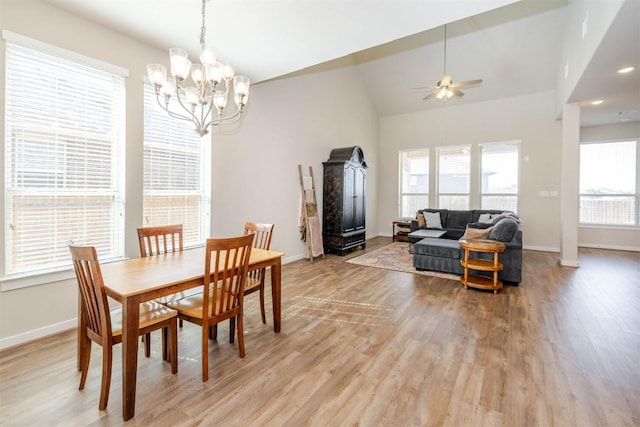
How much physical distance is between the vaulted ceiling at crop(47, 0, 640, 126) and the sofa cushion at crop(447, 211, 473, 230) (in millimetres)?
2915

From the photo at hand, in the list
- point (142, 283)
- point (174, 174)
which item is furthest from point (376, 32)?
point (142, 283)

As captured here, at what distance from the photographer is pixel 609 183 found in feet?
22.5

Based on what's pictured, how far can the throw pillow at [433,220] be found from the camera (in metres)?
7.27

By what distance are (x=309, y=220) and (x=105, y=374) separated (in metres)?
4.16

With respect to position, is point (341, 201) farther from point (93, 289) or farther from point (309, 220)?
point (93, 289)

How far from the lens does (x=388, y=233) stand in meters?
9.02

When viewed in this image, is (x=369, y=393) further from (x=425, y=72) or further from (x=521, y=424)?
(x=425, y=72)

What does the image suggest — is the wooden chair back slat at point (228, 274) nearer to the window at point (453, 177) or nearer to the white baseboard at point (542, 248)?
the window at point (453, 177)

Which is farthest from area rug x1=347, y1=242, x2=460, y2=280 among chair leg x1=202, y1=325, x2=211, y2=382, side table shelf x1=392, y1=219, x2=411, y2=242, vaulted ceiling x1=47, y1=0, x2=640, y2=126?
chair leg x1=202, y1=325, x2=211, y2=382

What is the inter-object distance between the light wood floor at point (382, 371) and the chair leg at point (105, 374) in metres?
0.07

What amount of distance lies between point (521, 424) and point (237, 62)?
4.27 m

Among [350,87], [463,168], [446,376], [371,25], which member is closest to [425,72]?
[350,87]

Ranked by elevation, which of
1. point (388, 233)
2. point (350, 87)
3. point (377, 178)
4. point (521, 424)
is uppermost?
point (350, 87)

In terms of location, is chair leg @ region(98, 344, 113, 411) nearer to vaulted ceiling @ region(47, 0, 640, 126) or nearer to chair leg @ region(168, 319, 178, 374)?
chair leg @ region(168, 319, 178, 374)
